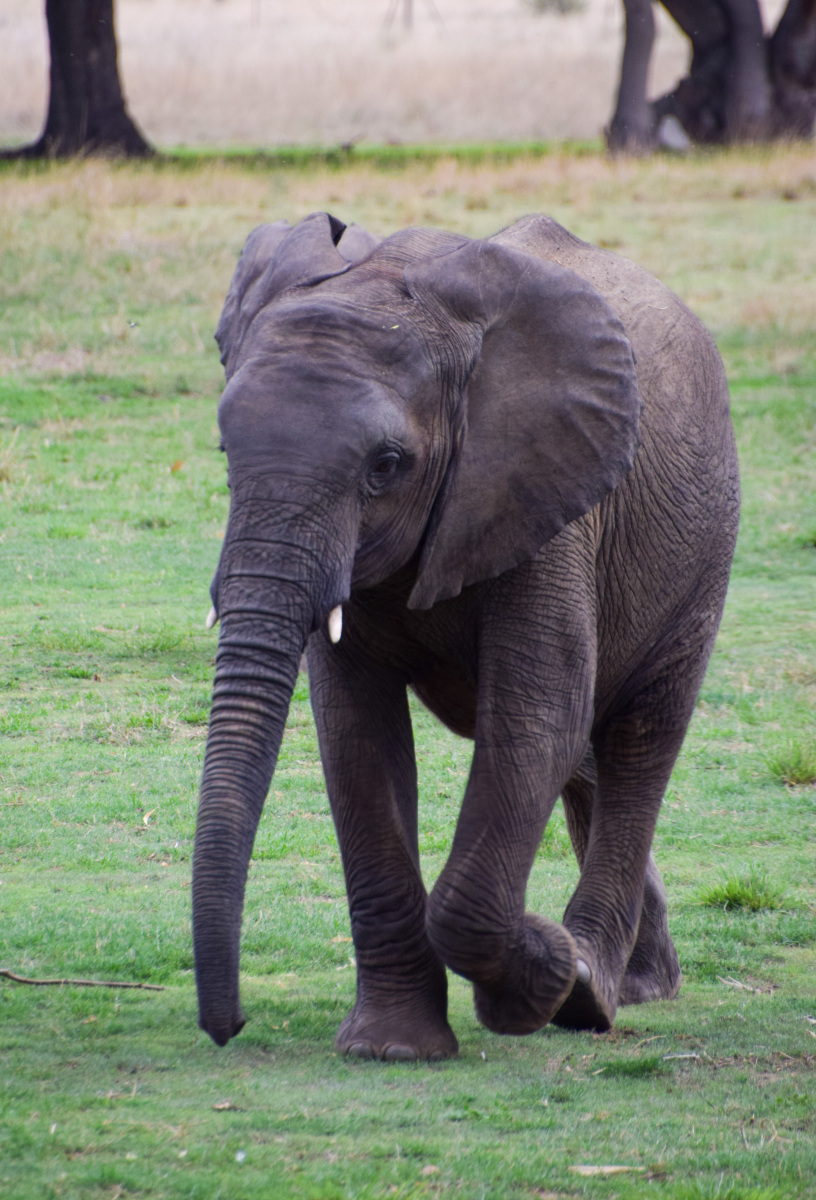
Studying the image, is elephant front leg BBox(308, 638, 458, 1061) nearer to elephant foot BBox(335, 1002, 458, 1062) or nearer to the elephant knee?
elephant foot BBox(335, 1002, 458, 1062)

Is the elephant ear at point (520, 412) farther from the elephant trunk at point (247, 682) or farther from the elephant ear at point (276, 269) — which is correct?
the elephant trunk at point (247, 682)

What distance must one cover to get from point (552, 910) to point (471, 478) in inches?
91.8

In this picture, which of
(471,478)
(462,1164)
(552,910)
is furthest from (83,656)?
(462,1164)

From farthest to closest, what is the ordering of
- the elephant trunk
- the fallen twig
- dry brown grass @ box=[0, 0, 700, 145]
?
dry brown grass @ box=[0, 0, 700, 145], the fallen twig, the elephant trunk

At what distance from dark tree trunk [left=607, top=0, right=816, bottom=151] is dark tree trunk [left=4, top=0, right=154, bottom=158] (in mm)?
8222

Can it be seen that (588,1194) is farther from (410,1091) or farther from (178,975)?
(178,975)

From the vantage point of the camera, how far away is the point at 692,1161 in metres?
3.98

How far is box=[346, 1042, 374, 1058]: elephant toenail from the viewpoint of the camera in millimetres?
4914

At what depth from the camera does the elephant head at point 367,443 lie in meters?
3.98

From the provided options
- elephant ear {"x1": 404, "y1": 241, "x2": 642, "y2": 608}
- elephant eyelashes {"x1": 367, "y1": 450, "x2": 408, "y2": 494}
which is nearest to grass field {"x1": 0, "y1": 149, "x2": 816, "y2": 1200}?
elephant ear {"x1": 404, "y1": 241, "x2": 642, "y2": 608}

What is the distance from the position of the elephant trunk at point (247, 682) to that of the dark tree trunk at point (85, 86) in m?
24.0

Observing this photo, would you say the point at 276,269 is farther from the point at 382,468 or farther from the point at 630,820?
the point at 630,820

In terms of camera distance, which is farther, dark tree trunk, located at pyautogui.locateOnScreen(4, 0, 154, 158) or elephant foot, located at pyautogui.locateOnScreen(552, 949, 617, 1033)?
dark tree trunk, located at pyautogui.locateOnScreen(4, 0, 154, 158)

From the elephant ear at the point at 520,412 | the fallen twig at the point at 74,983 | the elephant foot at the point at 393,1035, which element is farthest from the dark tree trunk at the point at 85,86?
the elephant foot at the point at 393,1035
